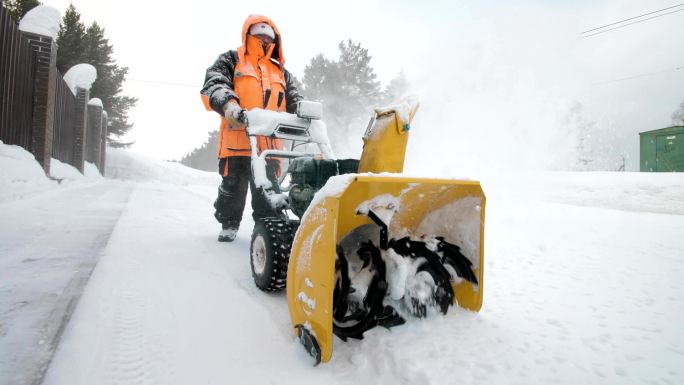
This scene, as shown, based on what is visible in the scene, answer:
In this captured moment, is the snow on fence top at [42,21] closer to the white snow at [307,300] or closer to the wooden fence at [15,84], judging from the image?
the wooden fence at [15,84]

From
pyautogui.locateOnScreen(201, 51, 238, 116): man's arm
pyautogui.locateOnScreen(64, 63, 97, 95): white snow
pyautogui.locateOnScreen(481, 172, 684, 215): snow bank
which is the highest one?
pyautogui.locateOnScreen(64, 63, 97, 95): white snow

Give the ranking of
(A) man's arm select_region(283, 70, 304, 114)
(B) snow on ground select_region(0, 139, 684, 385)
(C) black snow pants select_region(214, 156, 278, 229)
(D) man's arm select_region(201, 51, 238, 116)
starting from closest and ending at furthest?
1. (B) snow on ground select_region(0, 139, 684, 385)
2. (D) man's arm select_region(201, 51, 238, 116)
3. (C) black snow pants select_region(214, 156, 278, 229)
4. (A) man's arm select_region(283, 70, 304, 114)

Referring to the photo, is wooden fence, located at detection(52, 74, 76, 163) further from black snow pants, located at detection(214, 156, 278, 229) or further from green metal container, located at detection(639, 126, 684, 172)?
green metal container, located at detection(639, 126, 684, 172)

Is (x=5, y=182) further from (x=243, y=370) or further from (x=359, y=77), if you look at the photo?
(x=359, y=77)

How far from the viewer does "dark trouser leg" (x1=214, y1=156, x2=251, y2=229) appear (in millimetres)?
3475

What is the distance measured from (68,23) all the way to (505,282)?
28.6 meters

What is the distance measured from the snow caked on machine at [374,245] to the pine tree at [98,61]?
83.9 feet

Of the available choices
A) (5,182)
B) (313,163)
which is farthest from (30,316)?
(5,182)

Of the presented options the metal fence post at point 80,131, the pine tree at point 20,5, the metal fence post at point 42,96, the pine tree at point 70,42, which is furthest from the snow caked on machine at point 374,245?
the pine tree at point 20,5

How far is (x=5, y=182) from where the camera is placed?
4.93 m

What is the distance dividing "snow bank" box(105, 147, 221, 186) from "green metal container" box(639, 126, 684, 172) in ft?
63.0

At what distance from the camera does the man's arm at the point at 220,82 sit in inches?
117

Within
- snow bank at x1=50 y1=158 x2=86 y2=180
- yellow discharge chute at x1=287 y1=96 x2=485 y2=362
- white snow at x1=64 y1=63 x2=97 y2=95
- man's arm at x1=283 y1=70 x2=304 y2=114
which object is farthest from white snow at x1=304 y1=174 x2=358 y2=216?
white snow at x1=64 y1=63 x2=97 y2=95

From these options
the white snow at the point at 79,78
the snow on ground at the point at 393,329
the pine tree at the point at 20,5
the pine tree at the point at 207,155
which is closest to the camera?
the snow on ground at the point at 393,329
